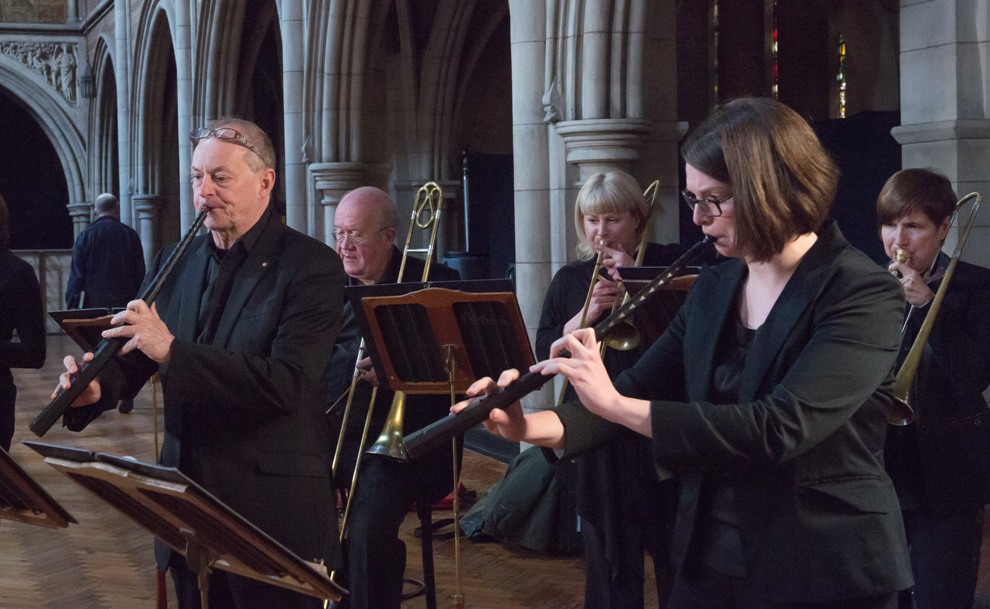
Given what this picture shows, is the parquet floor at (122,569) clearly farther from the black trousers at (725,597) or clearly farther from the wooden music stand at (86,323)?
the black trousers at (725,597)

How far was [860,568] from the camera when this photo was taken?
6.83ft

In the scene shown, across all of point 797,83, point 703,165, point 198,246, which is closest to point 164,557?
point 198,246

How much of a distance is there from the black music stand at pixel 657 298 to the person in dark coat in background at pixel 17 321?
2.05 meters

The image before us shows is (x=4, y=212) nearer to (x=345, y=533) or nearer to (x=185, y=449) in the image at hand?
(x=345, y=533)

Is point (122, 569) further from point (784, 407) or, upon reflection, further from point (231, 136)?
point (784, 407)

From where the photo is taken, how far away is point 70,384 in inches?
108

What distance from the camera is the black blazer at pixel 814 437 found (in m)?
2.02

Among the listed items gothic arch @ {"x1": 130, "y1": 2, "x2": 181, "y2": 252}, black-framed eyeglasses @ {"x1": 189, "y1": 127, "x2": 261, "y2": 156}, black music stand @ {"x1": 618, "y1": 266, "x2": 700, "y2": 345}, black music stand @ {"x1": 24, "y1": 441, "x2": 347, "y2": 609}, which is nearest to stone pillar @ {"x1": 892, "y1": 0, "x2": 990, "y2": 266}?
black music stand @ {"x1": 618, "y1": 266, "x2": 700, "y2": 345}

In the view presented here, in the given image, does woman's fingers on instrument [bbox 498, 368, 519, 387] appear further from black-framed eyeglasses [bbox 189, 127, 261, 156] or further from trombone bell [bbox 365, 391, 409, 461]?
trombone bell [bbox 365, 391, 409, 461]

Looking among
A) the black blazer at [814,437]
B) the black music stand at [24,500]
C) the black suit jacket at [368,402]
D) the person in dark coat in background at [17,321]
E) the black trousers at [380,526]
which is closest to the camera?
the black blazer at [814,437]

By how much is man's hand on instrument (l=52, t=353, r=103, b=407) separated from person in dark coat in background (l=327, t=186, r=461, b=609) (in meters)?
1.03

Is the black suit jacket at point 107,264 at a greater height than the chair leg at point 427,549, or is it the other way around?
the black suit jacket at point 107,264

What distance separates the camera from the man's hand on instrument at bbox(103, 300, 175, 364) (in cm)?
263

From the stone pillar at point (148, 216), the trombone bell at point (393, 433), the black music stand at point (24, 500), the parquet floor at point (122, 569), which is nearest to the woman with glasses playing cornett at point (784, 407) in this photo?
the black music stand at point (24, 500)
